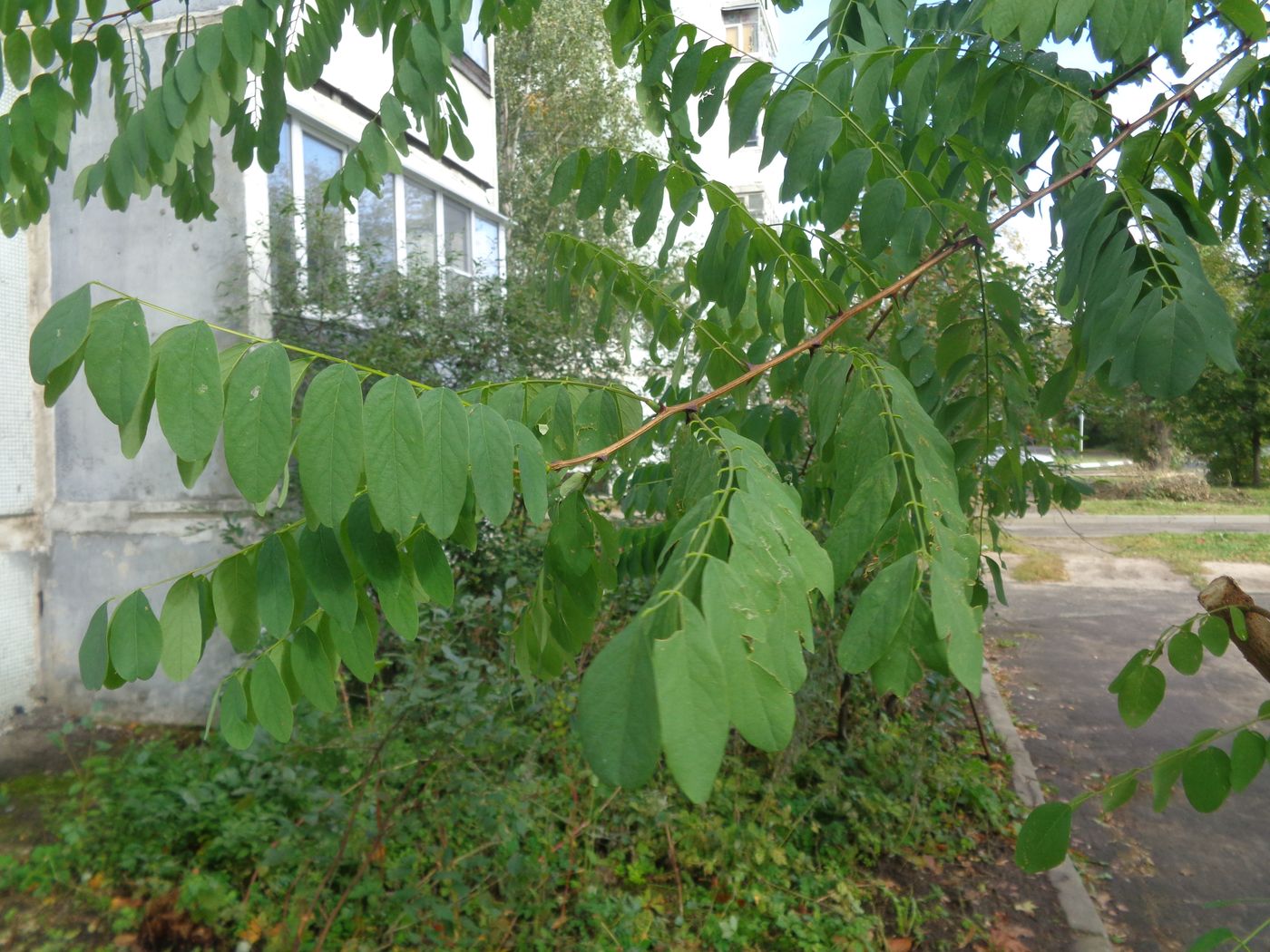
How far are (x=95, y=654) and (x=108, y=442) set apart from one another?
578cm

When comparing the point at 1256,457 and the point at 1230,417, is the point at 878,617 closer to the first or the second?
the point at 1230,417

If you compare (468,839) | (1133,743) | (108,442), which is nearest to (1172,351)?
(468,839)

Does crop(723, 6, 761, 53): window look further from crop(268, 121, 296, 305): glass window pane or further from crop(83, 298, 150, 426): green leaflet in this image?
crop(83, 298, 150, 426): green leaflet

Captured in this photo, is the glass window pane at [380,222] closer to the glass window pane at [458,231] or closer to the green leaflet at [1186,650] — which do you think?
the glass window pane at [458,231]

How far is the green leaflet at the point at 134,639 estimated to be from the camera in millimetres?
1356

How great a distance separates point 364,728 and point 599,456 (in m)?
3.42

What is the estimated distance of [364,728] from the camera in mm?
4367

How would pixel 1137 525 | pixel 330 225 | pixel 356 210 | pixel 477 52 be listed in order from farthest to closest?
1. pixel 1137 525
2. pixel 477 52
3. pixel 330 225
4. pixel 356 210

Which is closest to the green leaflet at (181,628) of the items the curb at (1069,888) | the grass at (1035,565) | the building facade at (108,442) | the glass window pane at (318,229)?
the curb at (1069,888)

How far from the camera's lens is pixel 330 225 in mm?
6789

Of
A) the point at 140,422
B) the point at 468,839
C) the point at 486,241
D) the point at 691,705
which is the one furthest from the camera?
the point at 486,241

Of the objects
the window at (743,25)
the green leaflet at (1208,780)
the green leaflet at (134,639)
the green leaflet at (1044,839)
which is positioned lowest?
the green leaflet at (1044,839)

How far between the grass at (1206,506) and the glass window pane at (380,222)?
1714cm

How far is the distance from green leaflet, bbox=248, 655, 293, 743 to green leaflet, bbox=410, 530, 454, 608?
0.33 metres
